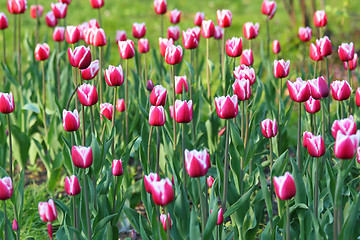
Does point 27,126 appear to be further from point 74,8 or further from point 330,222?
point 74,8

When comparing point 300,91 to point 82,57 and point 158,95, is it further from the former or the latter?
point 82,57

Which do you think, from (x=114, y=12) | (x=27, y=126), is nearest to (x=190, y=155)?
(x=27, y=126)

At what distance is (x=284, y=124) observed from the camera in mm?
2799

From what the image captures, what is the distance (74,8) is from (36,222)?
652 centimetres

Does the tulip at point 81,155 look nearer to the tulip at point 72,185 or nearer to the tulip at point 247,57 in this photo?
A: the tulip at point 72,185

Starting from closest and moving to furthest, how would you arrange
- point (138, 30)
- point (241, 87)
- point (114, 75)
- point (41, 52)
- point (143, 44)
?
point (241, 87), point (114, 75), point (41, 52), point (143, 44), point (138, 30)

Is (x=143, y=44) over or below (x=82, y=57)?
below

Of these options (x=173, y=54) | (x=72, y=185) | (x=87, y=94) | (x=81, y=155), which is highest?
(x=173, y=54)

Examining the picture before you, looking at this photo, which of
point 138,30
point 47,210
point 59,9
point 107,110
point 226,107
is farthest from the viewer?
point 59,9

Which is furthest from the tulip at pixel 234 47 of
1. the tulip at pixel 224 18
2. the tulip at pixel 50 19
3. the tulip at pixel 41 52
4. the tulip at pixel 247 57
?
the tulip at pixel 50 19

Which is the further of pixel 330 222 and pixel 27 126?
pixel 27 126

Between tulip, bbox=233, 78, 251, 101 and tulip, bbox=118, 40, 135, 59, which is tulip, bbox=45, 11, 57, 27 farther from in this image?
tulip, bbox=233, 78, 251, 101

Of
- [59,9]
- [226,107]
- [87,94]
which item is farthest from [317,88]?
[59,9]

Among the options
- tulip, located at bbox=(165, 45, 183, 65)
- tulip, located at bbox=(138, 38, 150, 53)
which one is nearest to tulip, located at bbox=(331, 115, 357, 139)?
tulip, located at bbox=(165, 45, 183, 65)
